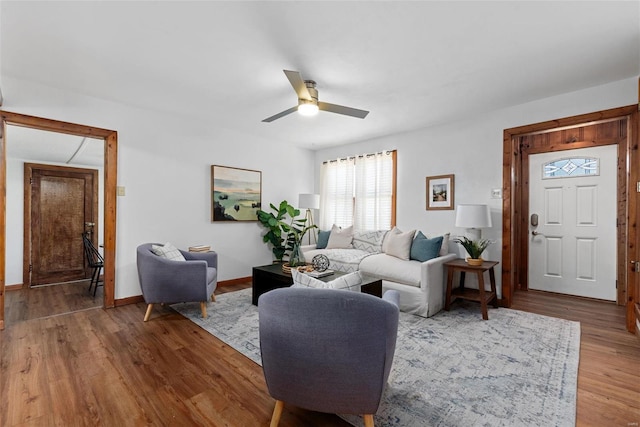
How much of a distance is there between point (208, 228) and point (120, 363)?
2365 millimetres

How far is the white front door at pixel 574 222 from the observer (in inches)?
147

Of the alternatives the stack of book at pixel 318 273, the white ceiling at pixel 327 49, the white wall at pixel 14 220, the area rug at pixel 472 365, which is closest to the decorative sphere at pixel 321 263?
the stack of book at pixel 318 273

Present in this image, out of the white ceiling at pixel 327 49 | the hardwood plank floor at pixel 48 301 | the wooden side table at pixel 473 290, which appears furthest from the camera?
the hardwood plank floor at pixel 48 301

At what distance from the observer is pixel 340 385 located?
1.36 meters

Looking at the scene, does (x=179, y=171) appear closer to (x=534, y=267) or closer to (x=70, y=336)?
(x=70, y=336)

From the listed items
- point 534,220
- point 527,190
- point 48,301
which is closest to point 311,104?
point 527,190

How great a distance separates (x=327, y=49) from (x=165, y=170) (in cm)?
278

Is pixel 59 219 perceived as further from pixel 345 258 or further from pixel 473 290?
pixel 473 290

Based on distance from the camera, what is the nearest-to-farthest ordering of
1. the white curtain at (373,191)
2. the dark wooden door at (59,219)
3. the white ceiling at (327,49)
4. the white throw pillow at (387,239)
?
the white ceiling at (327,49) < the white throw pillow at (387,239) < the dark wooden door at (59,219) < the white curtain at (373,191)

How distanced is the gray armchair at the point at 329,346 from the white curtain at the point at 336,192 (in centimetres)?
405

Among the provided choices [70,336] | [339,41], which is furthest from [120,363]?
[339,41]

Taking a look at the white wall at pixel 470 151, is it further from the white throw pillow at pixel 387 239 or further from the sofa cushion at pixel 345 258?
the sofa cushion at pixel 345 258

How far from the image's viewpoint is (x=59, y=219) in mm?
4902

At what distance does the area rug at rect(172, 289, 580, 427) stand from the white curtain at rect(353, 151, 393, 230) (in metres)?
1.93
